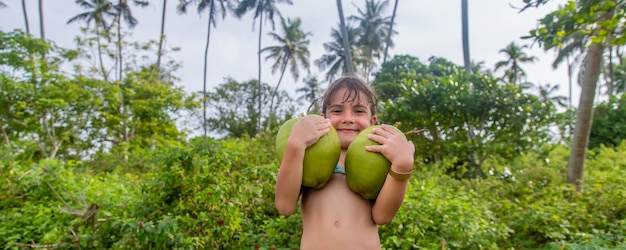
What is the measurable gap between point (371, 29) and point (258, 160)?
2188 cm

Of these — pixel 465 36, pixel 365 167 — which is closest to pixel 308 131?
A: pixel 365 167

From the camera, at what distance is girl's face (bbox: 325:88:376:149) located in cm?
163

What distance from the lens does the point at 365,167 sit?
1.38m

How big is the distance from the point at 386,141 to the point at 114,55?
591 inches

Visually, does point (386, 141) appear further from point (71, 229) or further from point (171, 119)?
point (171, 119)

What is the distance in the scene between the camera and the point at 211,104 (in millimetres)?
25750

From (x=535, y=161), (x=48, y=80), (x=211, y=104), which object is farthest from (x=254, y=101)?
(x=535, y=161)

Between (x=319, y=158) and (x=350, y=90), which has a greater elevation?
(x=350, y=90)

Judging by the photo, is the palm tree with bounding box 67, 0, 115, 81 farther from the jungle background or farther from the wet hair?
the wet hair

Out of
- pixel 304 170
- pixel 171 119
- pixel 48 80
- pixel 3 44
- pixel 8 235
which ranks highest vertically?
pixel 3 44

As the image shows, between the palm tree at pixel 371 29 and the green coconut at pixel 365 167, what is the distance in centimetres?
2473

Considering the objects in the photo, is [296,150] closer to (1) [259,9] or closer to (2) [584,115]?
(2) [584,115]

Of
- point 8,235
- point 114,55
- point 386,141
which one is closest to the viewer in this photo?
point 386,141

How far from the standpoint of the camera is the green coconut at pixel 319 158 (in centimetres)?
140
